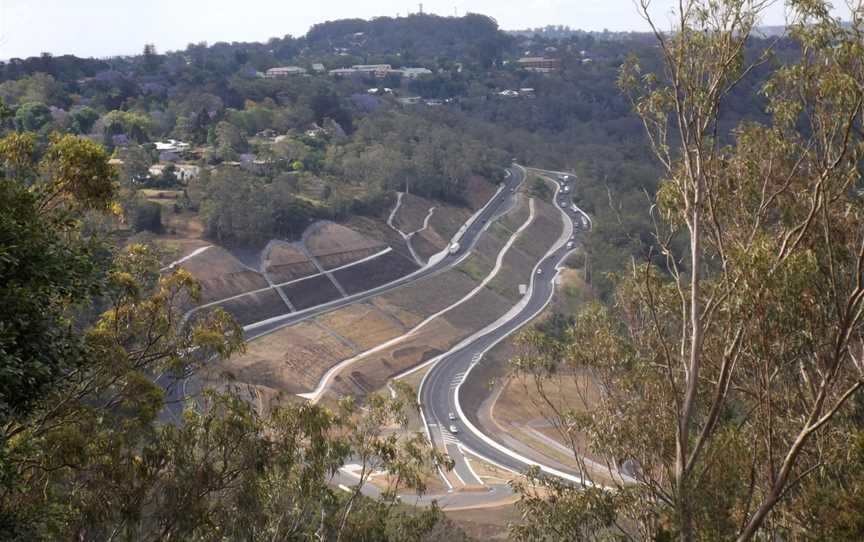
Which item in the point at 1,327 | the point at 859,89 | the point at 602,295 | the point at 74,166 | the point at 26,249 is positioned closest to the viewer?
the point at 1,327

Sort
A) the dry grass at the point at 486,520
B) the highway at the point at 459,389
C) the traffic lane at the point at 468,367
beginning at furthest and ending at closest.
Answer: the traffic lane at the point at 468,367 < the highway at the point at 459,389 < the dry grass at the point at 486,520

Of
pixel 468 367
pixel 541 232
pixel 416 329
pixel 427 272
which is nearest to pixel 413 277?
pixel 427 272

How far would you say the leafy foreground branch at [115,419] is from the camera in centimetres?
849

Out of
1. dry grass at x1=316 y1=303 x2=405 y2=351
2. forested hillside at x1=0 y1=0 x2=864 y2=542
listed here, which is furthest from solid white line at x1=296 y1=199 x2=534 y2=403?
forested hillside at x1=0 y1=0 x2=864 y2=542

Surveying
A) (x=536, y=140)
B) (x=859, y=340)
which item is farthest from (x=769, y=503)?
(x=536, y=140)

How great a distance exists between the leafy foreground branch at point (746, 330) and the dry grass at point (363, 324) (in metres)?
34.6

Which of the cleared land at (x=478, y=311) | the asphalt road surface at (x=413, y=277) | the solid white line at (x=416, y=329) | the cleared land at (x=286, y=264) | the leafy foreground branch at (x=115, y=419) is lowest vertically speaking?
the cleared land at (x=478, y=311)

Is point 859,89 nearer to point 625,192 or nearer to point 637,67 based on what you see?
point 637,67

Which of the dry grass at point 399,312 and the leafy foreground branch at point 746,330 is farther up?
the leafy foreground branch at point 746,330

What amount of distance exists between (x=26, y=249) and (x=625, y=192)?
69887mm

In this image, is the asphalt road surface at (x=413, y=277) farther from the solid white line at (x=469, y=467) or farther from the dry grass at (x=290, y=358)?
the solid white line at (x=469, y=467)

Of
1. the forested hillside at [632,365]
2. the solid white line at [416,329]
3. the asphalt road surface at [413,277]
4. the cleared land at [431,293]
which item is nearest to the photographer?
the forested hillside at [632,365]

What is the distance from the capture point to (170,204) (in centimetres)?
5488

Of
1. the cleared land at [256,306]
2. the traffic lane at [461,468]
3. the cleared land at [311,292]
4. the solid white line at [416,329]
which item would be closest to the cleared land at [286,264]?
the cleared land at [311,292]
